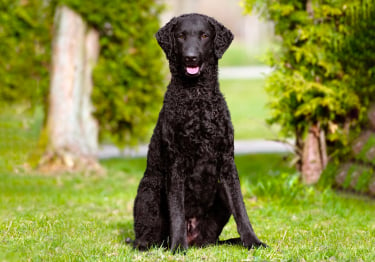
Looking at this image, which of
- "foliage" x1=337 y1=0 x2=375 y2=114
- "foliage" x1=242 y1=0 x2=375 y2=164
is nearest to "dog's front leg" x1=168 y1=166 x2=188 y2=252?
"foliage" x1=242 y1=0 x2=375 y2=164

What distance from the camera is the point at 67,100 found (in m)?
10.1

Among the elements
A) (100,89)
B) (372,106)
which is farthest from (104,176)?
(372,106)

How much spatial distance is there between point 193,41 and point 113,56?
21.8ft

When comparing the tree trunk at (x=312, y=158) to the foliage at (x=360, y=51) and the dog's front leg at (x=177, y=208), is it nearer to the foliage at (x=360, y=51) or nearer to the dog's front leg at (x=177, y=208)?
the foliage at (x=360, y=51)

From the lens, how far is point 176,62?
4.64 m

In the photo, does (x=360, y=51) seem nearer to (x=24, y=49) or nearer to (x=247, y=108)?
(x=24, y=49)

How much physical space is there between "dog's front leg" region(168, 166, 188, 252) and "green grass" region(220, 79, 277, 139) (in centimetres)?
870

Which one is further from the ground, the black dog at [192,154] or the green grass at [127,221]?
the black dog at [192,154]

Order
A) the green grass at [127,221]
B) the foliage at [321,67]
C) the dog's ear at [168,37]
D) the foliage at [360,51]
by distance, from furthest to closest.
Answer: the foliage at [321,67]
the foliage at [360,51]
the dog's ear at [168,37]
the green grass at [127,221]

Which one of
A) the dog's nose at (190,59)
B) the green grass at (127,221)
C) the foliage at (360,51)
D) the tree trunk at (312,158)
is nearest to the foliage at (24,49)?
the green grass at (127,221)

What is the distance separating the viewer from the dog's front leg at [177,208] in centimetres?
443

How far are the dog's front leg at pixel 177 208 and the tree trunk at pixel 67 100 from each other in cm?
577

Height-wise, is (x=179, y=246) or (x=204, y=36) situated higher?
(x=204, y=36)

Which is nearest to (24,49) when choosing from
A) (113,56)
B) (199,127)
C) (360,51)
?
(113,56)
